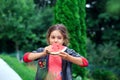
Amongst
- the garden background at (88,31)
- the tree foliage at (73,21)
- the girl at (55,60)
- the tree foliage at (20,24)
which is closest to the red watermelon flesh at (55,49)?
the girl at (55,60)

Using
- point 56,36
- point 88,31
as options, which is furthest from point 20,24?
point 56,36

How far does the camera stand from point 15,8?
24.1 m

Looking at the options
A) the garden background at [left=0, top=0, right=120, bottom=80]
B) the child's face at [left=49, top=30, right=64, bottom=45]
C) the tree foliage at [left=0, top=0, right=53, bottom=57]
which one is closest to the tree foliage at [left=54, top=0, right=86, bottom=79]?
the garden background at [left=0, top=0, right=120, bottom=80]

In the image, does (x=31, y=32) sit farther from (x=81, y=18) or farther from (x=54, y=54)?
(x=54, y=54)

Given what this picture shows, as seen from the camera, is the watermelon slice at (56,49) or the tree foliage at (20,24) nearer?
the watermelon slice at (56,49)

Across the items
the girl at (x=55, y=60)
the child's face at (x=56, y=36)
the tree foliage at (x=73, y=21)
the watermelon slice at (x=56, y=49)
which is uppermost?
the child's face at (x=56, y=36)

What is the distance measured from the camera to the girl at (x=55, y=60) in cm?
242

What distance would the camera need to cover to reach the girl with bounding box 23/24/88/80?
242 centimetres

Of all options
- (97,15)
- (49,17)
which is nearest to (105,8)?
(97,15)

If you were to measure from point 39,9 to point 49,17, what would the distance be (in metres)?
1.60

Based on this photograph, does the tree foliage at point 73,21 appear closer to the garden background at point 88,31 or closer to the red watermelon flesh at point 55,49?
the garden background at point 88,31

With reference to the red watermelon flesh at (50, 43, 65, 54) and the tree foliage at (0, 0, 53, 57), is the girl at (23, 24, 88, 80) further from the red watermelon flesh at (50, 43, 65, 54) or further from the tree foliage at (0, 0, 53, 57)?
the tree foliage at (0, 0, 53, 57)

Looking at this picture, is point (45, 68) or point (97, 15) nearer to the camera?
point (45, 68)

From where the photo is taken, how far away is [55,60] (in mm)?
2451
